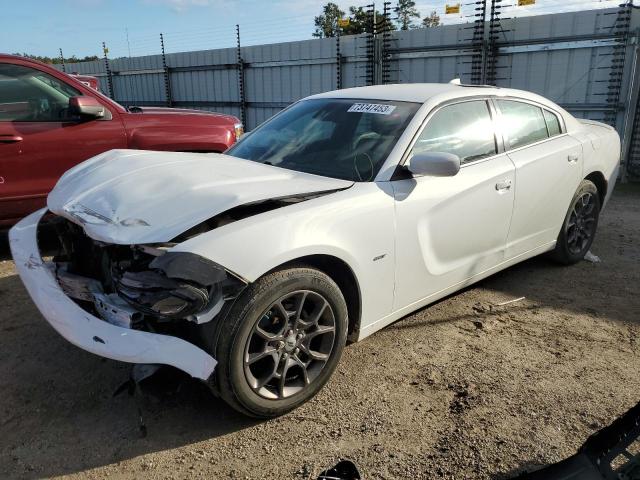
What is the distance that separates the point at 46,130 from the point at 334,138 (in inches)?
117

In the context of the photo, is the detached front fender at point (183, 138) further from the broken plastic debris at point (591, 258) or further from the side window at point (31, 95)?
the broken plastic debris at point (591, 258)

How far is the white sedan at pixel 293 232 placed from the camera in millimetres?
2332

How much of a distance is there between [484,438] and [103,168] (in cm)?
265

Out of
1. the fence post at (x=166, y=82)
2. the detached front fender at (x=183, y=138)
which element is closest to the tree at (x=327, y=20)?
the fence post at (x=166, y=82)

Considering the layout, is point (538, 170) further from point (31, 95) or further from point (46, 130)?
point (31, 95)

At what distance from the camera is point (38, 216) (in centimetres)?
331

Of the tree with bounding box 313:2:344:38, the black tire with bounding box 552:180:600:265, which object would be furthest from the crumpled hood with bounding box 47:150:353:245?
the tree with bounding box 313:2:344:38

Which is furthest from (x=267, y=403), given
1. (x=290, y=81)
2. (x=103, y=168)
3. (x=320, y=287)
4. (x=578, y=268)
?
(x=290, y=81)

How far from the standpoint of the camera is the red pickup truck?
471 cm

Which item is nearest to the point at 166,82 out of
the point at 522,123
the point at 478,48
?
the point at 478,48

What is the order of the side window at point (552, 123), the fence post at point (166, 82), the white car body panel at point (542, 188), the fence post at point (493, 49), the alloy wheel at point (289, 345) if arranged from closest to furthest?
the alloy wheel at point (289, 345), the white car body panel at point (542, 188), the side window at point (552, 123), the fence post at point (493, 49), the fence post at point (166, 82)

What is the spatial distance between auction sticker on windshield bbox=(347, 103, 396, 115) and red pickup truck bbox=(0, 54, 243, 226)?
8.25ft

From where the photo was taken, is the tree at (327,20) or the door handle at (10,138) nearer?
the door handle at (10,138)

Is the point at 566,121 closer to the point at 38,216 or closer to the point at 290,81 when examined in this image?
the point at 38,216
